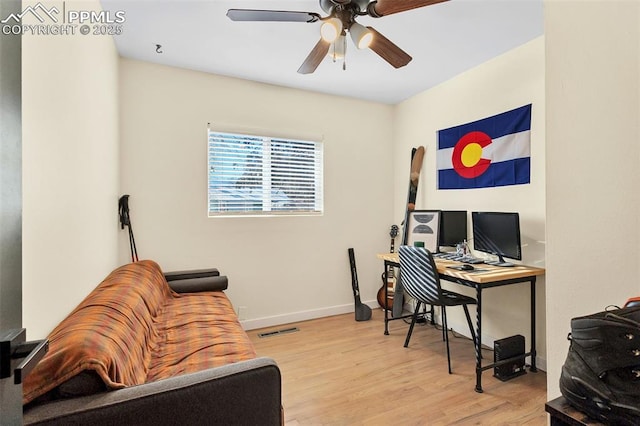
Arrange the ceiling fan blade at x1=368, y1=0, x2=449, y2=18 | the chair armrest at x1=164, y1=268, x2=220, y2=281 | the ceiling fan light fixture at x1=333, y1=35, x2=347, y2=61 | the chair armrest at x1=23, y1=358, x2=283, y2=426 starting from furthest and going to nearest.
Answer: the chair armrest at x1=164, y1=268, x2=220, y2=281
the ceiling fan light fixture at x1=333, y1=35, x2=347, y2=61
the ceiling fan blade at x1=368, y1=0, x2=449, y2=18
the chair armrest at x1=23, y1=358, x2=283, y2=426

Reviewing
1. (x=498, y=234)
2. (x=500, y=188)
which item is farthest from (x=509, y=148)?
(x=498, y=234)

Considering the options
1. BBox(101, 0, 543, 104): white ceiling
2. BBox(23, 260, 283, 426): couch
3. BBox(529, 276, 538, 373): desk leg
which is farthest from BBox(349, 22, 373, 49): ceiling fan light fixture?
BBox(529, 276, 538, 373): desk leg

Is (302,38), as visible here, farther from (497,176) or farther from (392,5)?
(497,176)

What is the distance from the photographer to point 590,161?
4.00 feet

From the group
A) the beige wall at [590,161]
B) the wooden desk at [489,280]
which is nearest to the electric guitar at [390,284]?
the wooden desk at [489,280]

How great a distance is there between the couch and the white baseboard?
1.58 metres

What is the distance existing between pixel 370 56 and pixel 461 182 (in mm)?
1502

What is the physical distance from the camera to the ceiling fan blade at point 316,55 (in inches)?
79.6

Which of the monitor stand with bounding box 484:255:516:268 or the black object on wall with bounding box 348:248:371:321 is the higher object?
the monitor stand with bounding box 484:255:516:268

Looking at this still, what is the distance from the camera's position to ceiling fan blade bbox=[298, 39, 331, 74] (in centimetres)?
202

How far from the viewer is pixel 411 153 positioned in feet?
12.5

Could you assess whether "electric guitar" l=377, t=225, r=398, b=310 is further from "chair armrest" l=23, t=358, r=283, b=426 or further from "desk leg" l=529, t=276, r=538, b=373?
"chair armrest" l=23, t=358, r=283, b=426

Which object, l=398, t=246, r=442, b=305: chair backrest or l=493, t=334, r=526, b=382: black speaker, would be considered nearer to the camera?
l=493, t=334, r=526, b=382: black speaker

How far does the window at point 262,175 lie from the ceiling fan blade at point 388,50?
1.61 metres
